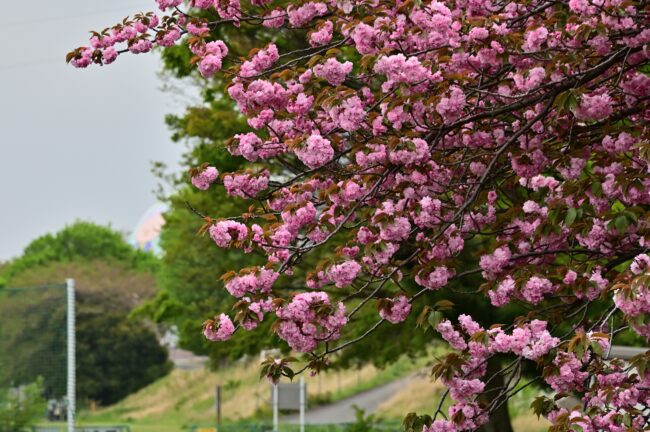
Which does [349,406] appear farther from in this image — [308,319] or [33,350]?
[308,319]

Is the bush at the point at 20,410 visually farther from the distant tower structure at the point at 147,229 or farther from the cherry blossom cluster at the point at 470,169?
the distant tower structure at the point at 147,229

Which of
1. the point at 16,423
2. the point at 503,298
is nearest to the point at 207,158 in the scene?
the point at 16,423

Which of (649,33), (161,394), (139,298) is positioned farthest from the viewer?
(139,298)

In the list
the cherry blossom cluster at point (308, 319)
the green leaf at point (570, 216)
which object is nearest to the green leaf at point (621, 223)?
the green leaf at point (570, 216)

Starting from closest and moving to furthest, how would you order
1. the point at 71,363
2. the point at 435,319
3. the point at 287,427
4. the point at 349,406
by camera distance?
the point at 435,319 → the point at 71,363 → the point at 287,427 → the point at 349,406

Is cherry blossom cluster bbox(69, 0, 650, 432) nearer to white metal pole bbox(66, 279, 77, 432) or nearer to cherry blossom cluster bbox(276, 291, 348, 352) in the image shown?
cherry blossom cluster bbox(276, 291, 348, 352)

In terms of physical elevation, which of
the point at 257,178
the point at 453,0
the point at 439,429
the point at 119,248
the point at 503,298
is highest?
the point at 119,248

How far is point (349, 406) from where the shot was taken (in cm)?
3797

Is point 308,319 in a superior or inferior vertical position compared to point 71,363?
inferior

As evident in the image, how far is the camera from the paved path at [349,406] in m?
35.7

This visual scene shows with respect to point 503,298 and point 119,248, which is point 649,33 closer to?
point 503,298

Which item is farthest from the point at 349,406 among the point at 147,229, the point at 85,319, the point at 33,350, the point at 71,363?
the point at 147,229

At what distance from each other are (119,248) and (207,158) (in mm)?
62920

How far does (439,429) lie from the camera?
5926mm
